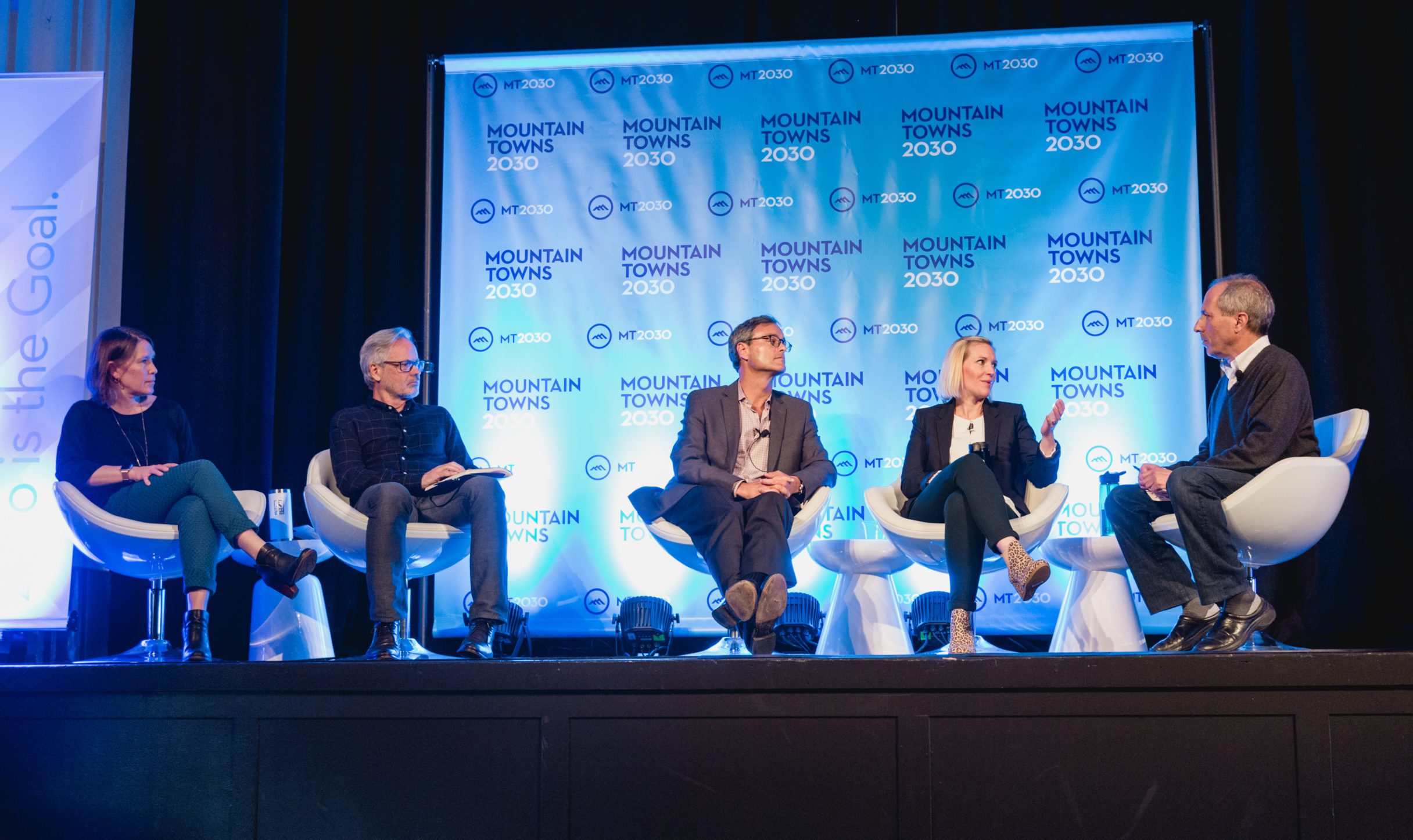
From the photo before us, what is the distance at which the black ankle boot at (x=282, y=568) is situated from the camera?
3629 mm

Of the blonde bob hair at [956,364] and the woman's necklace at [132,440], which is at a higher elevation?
the blonde bob hair at [956,364]

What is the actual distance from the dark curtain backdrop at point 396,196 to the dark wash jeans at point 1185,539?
4.54ft

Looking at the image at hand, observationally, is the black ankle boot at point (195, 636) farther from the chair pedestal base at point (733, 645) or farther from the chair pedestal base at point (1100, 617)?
the chair pedestal base at point (1100, 617)

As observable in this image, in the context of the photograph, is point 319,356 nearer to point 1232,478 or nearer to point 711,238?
point 711,238

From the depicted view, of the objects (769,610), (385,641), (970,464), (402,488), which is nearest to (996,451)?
(970,464)

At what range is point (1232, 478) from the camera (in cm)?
348

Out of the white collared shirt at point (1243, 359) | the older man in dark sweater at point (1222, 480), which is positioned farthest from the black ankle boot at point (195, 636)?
the white collared shirt at point (1243, 359)

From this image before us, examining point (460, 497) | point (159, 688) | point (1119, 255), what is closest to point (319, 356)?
point (460, 497)

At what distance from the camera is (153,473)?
399 centimetres

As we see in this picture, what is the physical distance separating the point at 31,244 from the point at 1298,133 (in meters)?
5.46

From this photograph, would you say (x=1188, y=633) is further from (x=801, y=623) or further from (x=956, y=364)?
(x=801, y=623)

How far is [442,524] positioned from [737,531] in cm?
107

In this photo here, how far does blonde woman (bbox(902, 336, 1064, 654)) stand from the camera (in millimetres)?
3609

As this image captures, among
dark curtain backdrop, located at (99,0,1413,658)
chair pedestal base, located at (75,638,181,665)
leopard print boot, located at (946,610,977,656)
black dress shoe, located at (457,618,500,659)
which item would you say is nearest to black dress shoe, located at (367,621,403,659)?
black dress shoe, located at (457,618,500,659)
